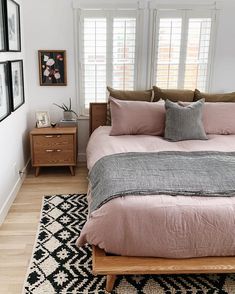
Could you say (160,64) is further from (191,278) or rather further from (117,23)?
(191,278)

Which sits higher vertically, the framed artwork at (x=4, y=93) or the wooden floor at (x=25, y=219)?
the framed artwork at (x=4, y=93)

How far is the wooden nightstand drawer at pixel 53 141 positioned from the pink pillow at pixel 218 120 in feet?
5.07

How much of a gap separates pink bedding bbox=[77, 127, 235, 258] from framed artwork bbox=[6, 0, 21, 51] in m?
2.00

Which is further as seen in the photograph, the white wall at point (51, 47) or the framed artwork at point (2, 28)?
the white wall at point (51, 47)

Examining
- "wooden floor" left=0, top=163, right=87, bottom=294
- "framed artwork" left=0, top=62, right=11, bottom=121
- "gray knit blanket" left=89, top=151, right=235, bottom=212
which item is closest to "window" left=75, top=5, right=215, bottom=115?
"wooden floor" left=0, top=163, right=87, bottom=294

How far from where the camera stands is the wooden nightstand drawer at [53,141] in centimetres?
358

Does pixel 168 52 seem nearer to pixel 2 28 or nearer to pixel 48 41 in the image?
pixel 48 41

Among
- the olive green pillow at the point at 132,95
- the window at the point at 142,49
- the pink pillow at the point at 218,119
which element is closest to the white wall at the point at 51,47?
the window at the point at 142,49

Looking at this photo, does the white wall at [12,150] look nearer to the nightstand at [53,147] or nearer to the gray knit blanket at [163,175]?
the nightstand at [53,147]

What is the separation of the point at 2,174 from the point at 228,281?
2.03 metres

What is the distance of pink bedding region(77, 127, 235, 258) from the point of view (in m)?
1.85

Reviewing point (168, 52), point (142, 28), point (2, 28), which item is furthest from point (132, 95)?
point (2, 28)

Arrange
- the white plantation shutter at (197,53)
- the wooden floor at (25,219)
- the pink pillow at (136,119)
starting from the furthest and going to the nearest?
1. the white plantation shutter at (197,53)
2. the pink pillow at (136,119)
3. the wooden floor at (25,219)

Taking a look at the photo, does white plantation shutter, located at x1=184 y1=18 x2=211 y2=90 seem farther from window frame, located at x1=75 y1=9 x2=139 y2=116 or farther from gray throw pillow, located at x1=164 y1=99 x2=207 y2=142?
gray throw pillow, located at x1=164 y1=99 x2=207 y2=142
